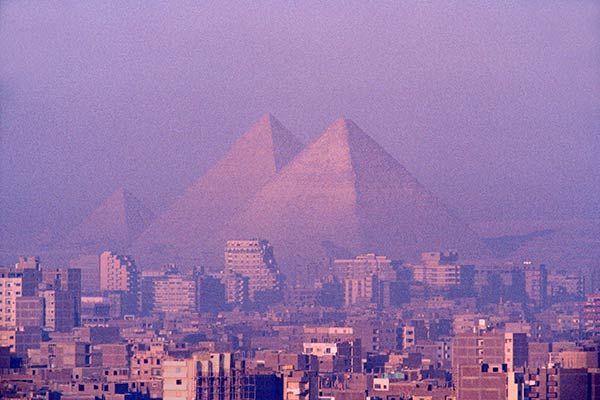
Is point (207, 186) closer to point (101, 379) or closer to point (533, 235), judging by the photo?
point (533, 235)

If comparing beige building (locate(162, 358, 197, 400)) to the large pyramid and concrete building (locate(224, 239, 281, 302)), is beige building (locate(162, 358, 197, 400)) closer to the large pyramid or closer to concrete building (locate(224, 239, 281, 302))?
concrete building (locate(224, 239, 281, 302))

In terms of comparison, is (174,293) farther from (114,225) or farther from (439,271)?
(114,225)

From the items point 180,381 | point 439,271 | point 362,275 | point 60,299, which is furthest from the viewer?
point 439,271

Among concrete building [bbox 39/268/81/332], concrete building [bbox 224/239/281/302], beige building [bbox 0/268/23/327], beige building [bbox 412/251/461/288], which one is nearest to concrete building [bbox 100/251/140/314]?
concrete building [bbox 224/239/281/302]

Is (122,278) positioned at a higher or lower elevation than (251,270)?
lower

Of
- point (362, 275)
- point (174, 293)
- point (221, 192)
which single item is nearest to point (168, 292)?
point (174, 293)

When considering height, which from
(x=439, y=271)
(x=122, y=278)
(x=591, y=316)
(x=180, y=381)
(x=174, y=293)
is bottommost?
(x=180, y=381)
